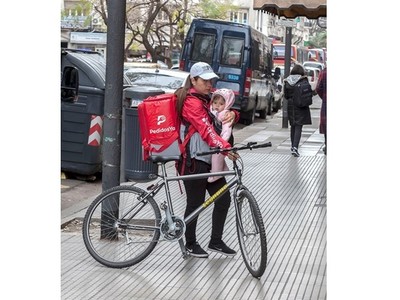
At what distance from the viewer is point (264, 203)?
10953 mm

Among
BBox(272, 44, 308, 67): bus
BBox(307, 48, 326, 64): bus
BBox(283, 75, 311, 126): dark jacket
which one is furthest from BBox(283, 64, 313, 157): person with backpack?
BBox(307, 48, 326, 64): bus

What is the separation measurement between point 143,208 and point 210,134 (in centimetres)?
77

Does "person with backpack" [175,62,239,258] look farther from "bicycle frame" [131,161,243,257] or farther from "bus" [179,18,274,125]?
"bus" [179,18,274,125]

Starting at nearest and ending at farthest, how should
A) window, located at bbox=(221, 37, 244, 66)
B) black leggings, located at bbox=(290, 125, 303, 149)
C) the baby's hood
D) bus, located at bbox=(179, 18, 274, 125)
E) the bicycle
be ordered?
the bicycle, the baby's hood, black leggings, located at bbox=(290, 125, 303, 149), bus, located at bbox=(179, 18, 274, 125), window, located at bbox=(221, 37, 244, 66)

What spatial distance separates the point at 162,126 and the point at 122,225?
840 mm

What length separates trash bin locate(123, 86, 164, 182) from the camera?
11.0m

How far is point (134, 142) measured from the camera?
11164 millimetres

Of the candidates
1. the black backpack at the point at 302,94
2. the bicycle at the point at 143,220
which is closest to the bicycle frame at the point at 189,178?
the bicycle at the point at 143,220

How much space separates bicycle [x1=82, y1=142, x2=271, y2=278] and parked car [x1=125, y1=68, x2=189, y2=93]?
452 inches

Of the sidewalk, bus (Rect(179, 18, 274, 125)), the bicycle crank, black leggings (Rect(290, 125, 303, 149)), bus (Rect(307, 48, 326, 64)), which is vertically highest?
bus (Rect(307, 48, 326, 64))

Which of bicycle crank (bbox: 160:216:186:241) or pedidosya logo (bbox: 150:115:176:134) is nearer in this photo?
bicycle crank (bbox: 160:216:186:241)

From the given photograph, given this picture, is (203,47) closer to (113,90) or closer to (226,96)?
(113,90)
